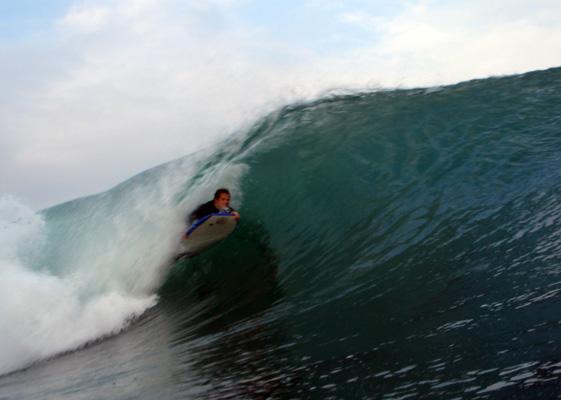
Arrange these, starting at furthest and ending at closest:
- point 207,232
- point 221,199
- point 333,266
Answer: point 207,232
point 221,199
point 333,266

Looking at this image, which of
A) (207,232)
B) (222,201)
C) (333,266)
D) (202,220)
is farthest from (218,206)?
(333,266)

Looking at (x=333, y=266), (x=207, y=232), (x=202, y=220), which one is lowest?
(x=333, y=266)

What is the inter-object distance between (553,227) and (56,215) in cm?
1519

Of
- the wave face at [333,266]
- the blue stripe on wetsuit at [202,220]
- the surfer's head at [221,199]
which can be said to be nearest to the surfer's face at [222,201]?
the surfer's head at [221,199]

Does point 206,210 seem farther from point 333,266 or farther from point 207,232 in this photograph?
point 333,266

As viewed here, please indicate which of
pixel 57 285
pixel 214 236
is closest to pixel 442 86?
pixel 214 236

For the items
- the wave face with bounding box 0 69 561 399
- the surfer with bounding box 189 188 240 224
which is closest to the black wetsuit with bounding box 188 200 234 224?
the surfer with bounding box 189 188 240 224

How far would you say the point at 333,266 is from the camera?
6.62 meters

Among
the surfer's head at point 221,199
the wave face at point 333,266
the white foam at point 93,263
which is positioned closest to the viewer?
the wave face at point 333,266

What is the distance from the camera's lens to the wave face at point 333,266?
11.4ft

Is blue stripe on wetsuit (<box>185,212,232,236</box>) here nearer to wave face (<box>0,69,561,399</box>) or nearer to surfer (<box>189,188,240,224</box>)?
surfer (<box>189,188,240,224</box>)

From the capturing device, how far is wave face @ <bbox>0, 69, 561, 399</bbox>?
3.48 meters

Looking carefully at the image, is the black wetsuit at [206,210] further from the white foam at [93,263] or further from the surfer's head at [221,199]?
the white foam at [93,263]

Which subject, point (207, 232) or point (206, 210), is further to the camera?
point (207, 232)
